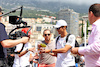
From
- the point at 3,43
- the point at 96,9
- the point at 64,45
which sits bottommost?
the point at 64,45

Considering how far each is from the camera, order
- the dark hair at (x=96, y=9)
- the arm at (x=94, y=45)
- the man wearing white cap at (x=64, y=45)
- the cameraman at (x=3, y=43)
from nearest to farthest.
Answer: the arm at (x=94, y=45) → the dark hair at (x=96, y=9) → the cameraman at (x=3, y=43) → the man wearing white cap at (x=64, y=45)

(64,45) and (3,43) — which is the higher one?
(3,43)

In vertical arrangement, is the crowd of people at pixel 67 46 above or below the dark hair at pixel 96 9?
Result: below

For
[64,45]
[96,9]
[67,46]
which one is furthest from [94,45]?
[64,45]

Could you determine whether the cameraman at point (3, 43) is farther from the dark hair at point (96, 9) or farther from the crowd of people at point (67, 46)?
the dark hair at point (96, 9)

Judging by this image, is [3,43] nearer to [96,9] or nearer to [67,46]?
[67,46]

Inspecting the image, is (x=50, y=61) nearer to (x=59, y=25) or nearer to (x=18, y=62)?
(x=18, y=62)

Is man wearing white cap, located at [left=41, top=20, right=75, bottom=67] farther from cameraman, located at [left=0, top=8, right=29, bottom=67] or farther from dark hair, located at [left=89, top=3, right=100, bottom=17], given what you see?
dark hair, located at [left=89, top=3, right=100, bottom=17]

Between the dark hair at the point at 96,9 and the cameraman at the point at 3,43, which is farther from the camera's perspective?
the cameraman at the point at 3,43

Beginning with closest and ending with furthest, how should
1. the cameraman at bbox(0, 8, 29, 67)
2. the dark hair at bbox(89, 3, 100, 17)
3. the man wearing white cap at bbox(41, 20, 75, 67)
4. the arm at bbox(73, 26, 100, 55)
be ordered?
the arm at bbox(73, 26, 100, 55)
the dark hair at bbox(89, 3, 100, 17)
the cameraman at bbox(0, 8, 29, 67)
the man wearing white cap at bbox(41, 20, 75, 67)

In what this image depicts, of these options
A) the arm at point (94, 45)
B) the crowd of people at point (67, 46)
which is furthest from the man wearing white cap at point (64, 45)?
the arm at point (94, 45)

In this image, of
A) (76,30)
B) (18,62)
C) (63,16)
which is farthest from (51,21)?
(18,62)

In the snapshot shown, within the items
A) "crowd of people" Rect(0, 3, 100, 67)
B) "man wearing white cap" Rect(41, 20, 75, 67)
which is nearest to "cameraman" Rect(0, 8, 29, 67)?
"crowd of people" Rect(0, 3, 100, 67)

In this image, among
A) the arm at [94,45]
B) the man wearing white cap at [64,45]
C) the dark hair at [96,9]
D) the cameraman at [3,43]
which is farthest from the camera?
the man wearing white cap at [64,45]
